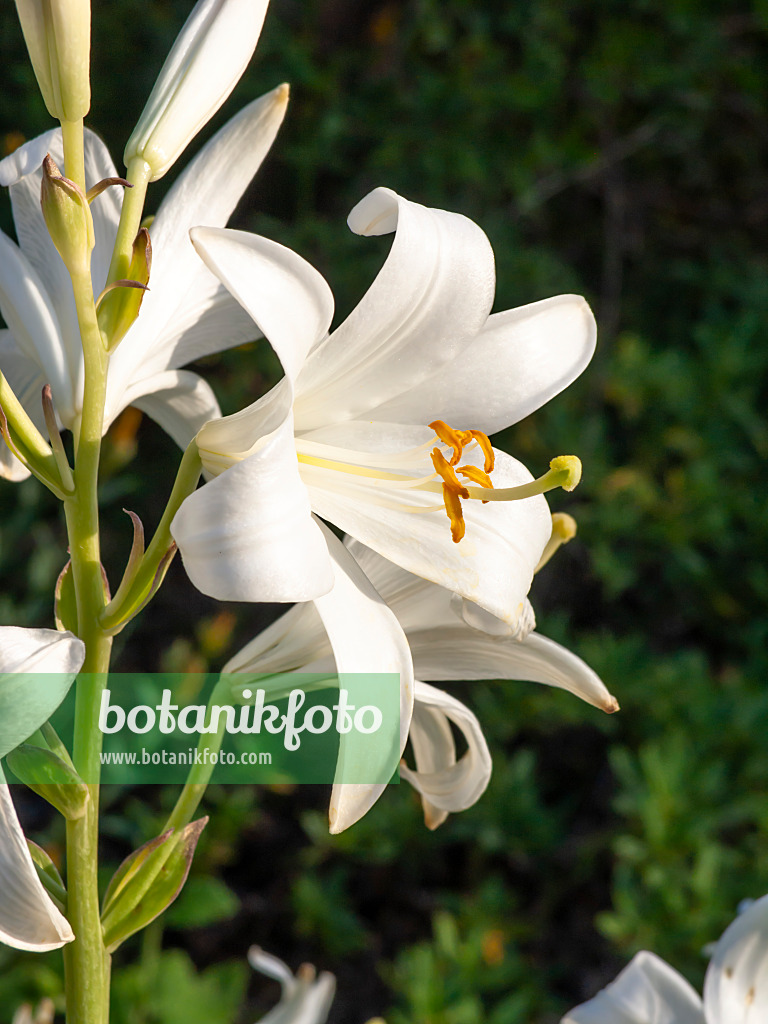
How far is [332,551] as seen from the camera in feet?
2.10

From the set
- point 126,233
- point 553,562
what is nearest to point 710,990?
point 126,233

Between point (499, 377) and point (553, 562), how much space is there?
163 centimetres

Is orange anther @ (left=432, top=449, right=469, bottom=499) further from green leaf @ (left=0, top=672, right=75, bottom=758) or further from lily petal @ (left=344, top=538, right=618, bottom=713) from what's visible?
green leaf @ (left=0, top=672, right=75, bottom=758)

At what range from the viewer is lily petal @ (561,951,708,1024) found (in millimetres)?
812

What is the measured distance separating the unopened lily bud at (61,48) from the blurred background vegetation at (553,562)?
1.32 metres

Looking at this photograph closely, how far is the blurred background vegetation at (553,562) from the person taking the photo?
→ 5.81 feet

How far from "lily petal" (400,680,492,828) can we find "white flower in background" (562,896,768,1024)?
0.66 feet

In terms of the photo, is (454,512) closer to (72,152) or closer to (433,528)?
(433,528)

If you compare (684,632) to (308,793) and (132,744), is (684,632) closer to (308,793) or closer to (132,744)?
(308,793)

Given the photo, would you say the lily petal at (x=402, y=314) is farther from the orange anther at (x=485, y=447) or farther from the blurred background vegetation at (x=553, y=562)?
the blurred background vegetation at (x=553, y=562)

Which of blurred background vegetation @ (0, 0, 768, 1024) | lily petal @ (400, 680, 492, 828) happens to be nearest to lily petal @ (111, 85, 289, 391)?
lily petal @ (400, 680, 492, 828)

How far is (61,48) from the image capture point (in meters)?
0.59

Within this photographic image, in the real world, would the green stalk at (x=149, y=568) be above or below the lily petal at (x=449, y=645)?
above

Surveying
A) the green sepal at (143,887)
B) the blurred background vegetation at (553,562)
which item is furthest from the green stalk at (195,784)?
the blurred background vegetation at (553,562)
